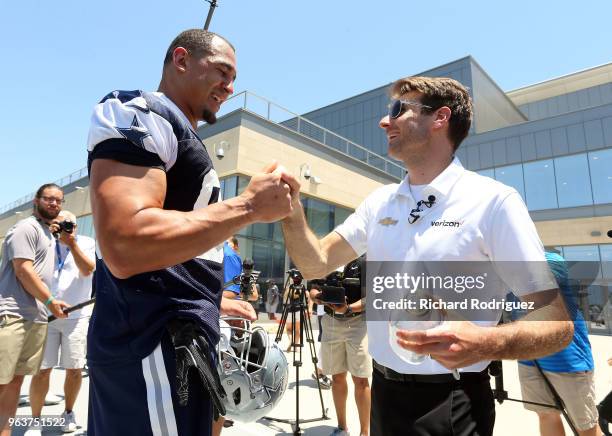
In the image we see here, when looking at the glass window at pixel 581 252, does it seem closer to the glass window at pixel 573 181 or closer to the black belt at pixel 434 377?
the glass window at pixel 573 181

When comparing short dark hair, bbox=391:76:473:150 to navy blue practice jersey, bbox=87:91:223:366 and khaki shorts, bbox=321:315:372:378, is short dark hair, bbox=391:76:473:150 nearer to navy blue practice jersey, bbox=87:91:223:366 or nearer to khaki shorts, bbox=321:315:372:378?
navy blue practice jersey, bbox=87:91:223:366

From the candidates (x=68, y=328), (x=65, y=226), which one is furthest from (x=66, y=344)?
(x=65, y=226)

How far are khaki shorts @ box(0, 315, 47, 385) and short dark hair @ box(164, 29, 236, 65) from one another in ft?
10.8

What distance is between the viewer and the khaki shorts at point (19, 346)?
3.48 meters

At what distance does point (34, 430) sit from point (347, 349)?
336cm

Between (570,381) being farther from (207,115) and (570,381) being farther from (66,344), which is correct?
(66,344)

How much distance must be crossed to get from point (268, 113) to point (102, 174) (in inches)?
582

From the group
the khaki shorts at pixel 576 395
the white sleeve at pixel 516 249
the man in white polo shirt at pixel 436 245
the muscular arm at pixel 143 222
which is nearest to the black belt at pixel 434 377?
the man in white polo shirt at pixel 436 245

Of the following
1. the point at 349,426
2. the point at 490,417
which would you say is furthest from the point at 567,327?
the point at 349,426

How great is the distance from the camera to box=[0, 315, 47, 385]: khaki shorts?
11.4ft

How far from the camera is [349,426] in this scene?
4559 millimetres

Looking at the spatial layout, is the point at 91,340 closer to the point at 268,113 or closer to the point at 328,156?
the point at 268,113

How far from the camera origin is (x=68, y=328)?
4.59m

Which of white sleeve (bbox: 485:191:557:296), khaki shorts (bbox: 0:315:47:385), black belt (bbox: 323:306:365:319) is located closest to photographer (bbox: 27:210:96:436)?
khaki shorts (bbox: 0:315:47:385)
